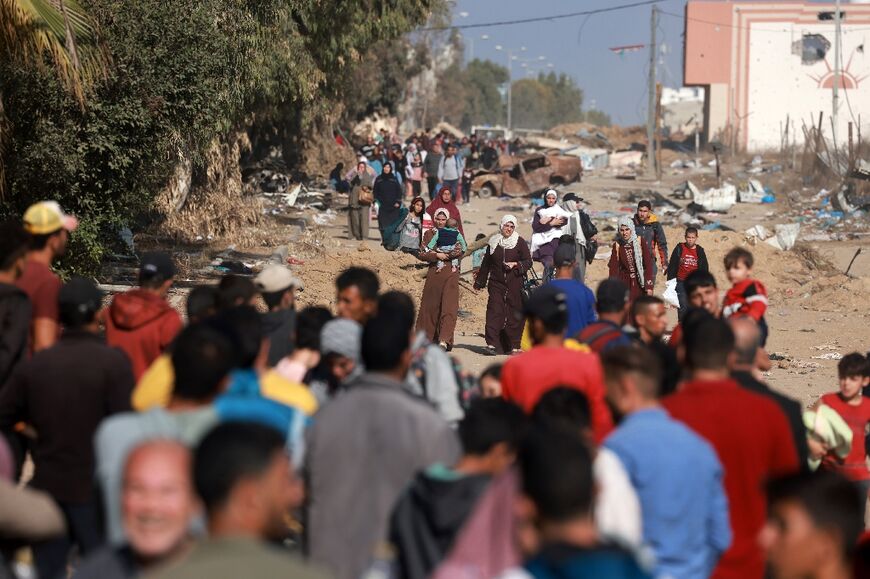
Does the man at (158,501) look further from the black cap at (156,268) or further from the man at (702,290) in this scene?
the man at (702,290)

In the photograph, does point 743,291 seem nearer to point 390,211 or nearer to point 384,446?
point 384,446

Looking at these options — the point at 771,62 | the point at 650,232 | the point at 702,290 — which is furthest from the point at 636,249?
the point at 771,62

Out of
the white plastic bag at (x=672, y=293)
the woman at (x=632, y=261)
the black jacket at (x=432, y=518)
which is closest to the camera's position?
the black jacket at (x=432, y=518)

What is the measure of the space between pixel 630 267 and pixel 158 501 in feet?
38.4

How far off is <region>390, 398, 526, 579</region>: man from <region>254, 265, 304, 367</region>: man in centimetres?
228

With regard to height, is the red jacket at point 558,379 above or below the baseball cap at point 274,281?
below

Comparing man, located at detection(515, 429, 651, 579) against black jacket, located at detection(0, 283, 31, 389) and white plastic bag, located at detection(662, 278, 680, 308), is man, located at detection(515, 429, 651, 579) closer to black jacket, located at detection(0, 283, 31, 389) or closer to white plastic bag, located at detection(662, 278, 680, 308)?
black jacket, located at detection(0, 283, 31, 389)

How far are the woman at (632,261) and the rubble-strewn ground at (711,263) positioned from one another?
1748mm

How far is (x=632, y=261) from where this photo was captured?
1460cm

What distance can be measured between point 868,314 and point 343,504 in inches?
639

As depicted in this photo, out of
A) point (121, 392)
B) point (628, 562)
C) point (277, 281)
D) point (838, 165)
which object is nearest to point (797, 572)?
point (628, 562)

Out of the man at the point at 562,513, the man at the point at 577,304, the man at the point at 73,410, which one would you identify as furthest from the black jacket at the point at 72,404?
the man at the point at 577,304

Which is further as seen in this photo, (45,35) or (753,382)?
(45,35)

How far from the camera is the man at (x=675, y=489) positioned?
4320 millimetres
